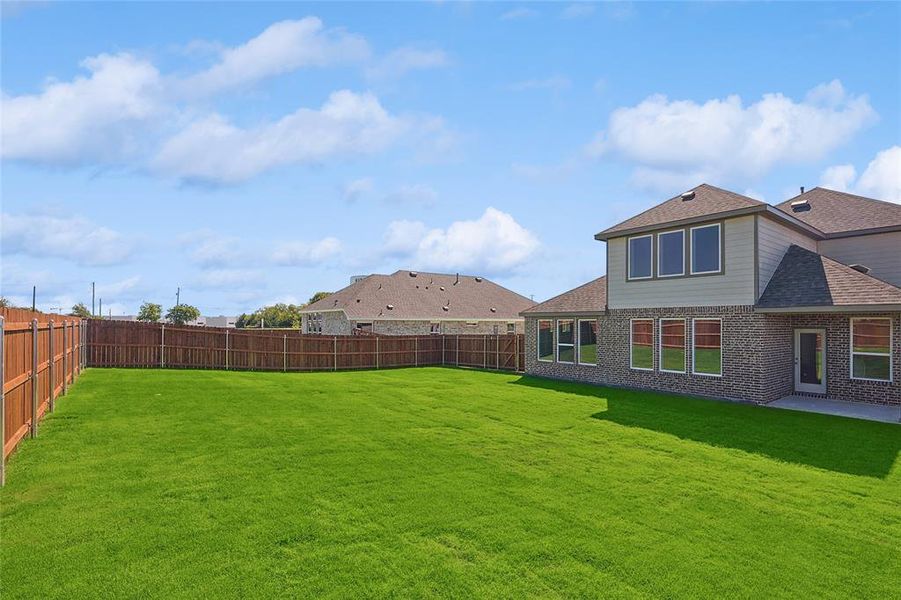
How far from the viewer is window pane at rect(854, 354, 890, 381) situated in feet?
42.0

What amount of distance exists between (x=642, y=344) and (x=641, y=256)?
9.35 ft

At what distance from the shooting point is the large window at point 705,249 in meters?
14.1

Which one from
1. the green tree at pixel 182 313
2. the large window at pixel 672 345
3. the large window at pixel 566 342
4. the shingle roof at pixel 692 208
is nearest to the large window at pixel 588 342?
the large window at pixel 566 342

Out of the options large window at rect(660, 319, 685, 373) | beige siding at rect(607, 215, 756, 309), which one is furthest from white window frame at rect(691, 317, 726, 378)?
beige siding at rect(607, 215, 756, 309)

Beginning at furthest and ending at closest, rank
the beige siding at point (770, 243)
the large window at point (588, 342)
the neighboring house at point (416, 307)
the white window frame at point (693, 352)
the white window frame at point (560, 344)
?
the neighboring house at point (416, 307) → the white window frame at point (560, 344) → the large window at point (588, 342) → the white window frame at point (693, 352) → the beige siding at point (770, 243)

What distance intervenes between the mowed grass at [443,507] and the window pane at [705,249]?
5.12m

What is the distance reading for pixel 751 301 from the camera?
43.6 ft

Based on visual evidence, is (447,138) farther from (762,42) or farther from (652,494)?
(652,494)

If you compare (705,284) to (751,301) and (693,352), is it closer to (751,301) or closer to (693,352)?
(751,301)

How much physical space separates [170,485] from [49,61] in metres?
10.1

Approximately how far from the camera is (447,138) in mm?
16578

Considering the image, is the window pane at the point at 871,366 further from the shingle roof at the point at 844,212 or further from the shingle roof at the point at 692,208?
the shingle roof at the point at 692,208

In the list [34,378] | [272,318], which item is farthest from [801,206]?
[272,318]

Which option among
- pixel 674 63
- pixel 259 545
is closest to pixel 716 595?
pixel 259 545
